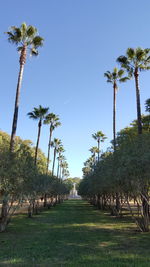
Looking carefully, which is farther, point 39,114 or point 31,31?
point 39,114

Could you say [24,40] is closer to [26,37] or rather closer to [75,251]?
[26,37]

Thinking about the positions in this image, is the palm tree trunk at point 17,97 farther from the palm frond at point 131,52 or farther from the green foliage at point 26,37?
the palm frond at point 131,52

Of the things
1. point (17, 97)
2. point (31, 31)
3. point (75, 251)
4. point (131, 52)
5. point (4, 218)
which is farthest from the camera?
point (131, 52)

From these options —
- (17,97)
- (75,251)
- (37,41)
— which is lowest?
(75,251)

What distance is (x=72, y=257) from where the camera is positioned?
26.0ft

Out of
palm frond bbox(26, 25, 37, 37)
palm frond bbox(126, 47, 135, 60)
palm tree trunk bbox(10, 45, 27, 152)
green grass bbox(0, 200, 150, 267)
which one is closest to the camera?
green grass bbox(0, 200, 150, 267)

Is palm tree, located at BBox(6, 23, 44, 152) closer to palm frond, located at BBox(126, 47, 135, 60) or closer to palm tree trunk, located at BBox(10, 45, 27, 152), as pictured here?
palm tree trunk, located at BBox(10, 45, 27, 152)

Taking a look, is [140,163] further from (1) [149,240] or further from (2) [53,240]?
(2) [53,240]

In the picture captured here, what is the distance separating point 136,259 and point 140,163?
15.2 feet

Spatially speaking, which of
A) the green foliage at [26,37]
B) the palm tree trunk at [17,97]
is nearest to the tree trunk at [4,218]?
the palm tree trunk at [17,97]

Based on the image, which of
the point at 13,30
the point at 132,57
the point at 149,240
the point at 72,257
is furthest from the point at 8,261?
the point at 132,57

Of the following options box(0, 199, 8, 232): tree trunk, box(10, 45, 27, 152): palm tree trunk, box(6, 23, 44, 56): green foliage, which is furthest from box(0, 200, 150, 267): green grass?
box(6, 23, 44, 56): green foliage

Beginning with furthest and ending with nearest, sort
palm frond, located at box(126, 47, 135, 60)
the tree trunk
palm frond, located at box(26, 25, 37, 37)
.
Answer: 1. palm frond, located at box(126, 47, 135, 60)
2. palm frond, located at box(26, 25, 37, 37)
3. the tree trunk

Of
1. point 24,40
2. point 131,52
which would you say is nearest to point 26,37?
point 24,40
